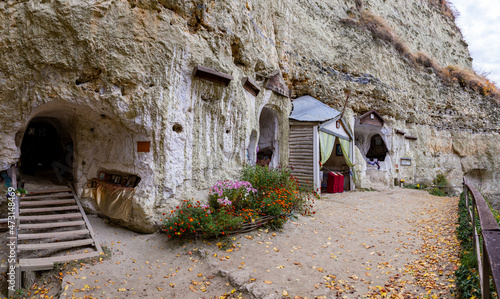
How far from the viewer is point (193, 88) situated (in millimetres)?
6445

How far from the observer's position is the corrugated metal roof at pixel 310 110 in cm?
1146

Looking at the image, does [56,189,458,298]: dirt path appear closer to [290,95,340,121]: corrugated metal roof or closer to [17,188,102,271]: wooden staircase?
[17,188,102,271]: wooden staircase

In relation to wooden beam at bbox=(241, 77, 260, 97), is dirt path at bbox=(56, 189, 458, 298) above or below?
below

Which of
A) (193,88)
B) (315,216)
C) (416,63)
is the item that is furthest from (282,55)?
(416,63)

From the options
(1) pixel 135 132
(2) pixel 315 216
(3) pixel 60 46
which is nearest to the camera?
(3) pixel 60 46

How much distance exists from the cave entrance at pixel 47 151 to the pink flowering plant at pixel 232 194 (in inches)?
174

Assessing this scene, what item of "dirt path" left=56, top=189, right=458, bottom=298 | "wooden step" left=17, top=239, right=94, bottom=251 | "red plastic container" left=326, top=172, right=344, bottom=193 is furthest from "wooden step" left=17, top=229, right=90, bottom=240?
"red plastic container" left=326, top=172, right=344, bottom=193

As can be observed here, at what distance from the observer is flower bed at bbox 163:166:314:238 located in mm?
5344

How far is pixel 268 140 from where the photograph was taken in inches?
465

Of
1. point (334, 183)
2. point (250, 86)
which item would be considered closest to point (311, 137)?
point (334, 183)

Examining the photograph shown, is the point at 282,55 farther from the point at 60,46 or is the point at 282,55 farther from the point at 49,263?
the point at 49,263

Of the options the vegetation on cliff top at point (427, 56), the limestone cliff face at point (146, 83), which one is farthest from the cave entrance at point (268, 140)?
the vegetation on cliff top at point (427, 56)

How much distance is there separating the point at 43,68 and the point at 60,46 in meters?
0.53

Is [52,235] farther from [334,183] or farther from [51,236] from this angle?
[334,183]
